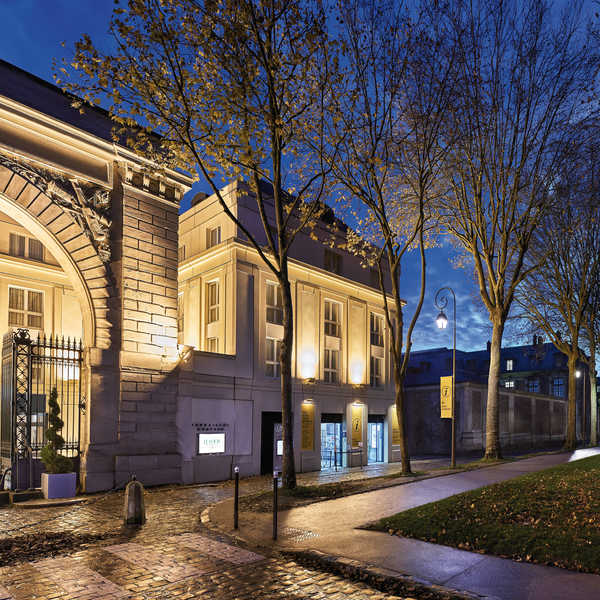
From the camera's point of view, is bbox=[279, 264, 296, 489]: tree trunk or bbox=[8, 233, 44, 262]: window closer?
bbox=[279, 264, 296, 489]: tree trunk

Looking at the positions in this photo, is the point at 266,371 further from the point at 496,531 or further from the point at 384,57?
the point at 496,531

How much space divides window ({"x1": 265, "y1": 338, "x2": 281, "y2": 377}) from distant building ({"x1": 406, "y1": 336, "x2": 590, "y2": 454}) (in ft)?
61.2

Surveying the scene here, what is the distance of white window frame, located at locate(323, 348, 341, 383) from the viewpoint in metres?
26.5

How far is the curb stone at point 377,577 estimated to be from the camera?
20.2ft

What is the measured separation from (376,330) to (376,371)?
7.87ft

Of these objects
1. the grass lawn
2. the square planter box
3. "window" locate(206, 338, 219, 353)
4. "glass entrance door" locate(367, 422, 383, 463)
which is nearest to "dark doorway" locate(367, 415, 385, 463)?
"glass entrance door" locate(367, 422, 383, 463)

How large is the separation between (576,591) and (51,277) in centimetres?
2208

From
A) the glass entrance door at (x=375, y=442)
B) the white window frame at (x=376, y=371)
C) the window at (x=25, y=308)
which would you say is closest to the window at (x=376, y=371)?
the white window frame at (x=376, y=371)

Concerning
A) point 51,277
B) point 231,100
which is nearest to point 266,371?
point 51,277

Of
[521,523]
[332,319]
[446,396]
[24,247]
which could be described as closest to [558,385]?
[332,319]

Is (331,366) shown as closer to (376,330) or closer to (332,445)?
(332,445)

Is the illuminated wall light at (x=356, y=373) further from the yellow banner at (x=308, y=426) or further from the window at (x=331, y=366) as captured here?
the yellow banner at (x=308, y=426)

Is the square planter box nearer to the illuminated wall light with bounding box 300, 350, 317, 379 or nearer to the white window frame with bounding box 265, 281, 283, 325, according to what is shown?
the white window frame with bounding box 265, 281, 283, 325

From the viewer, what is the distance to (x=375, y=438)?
2978cm
